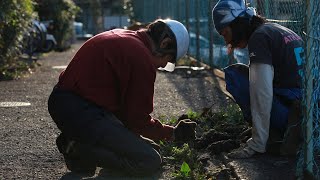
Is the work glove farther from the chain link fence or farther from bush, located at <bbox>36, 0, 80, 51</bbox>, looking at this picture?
bush, located at <bbox>36, 0, 80, 51</bbox>

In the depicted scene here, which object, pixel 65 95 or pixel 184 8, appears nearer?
pixel 65 95

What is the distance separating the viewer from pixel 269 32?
466 cm

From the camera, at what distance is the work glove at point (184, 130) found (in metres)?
4.85

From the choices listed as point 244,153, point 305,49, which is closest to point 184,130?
point 244,153

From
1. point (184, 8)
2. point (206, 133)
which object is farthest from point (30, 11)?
point (206, 133)

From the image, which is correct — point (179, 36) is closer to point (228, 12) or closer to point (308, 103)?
point (228, 12)

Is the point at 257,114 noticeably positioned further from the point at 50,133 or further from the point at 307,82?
the point at 50,133

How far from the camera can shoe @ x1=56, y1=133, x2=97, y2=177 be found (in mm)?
4520

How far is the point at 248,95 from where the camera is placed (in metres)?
4.97

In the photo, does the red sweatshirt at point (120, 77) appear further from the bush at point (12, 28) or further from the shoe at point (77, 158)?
the bush at point (12, 28)

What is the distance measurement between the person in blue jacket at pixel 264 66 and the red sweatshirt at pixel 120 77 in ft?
2.35

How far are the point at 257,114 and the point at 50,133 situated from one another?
2.56 metres

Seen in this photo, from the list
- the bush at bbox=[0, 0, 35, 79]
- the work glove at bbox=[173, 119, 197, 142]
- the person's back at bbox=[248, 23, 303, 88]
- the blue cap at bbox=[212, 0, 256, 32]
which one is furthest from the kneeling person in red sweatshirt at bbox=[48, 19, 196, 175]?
the bush at bbox=[0, 0, 35, 79]

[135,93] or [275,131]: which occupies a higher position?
[135,93]
